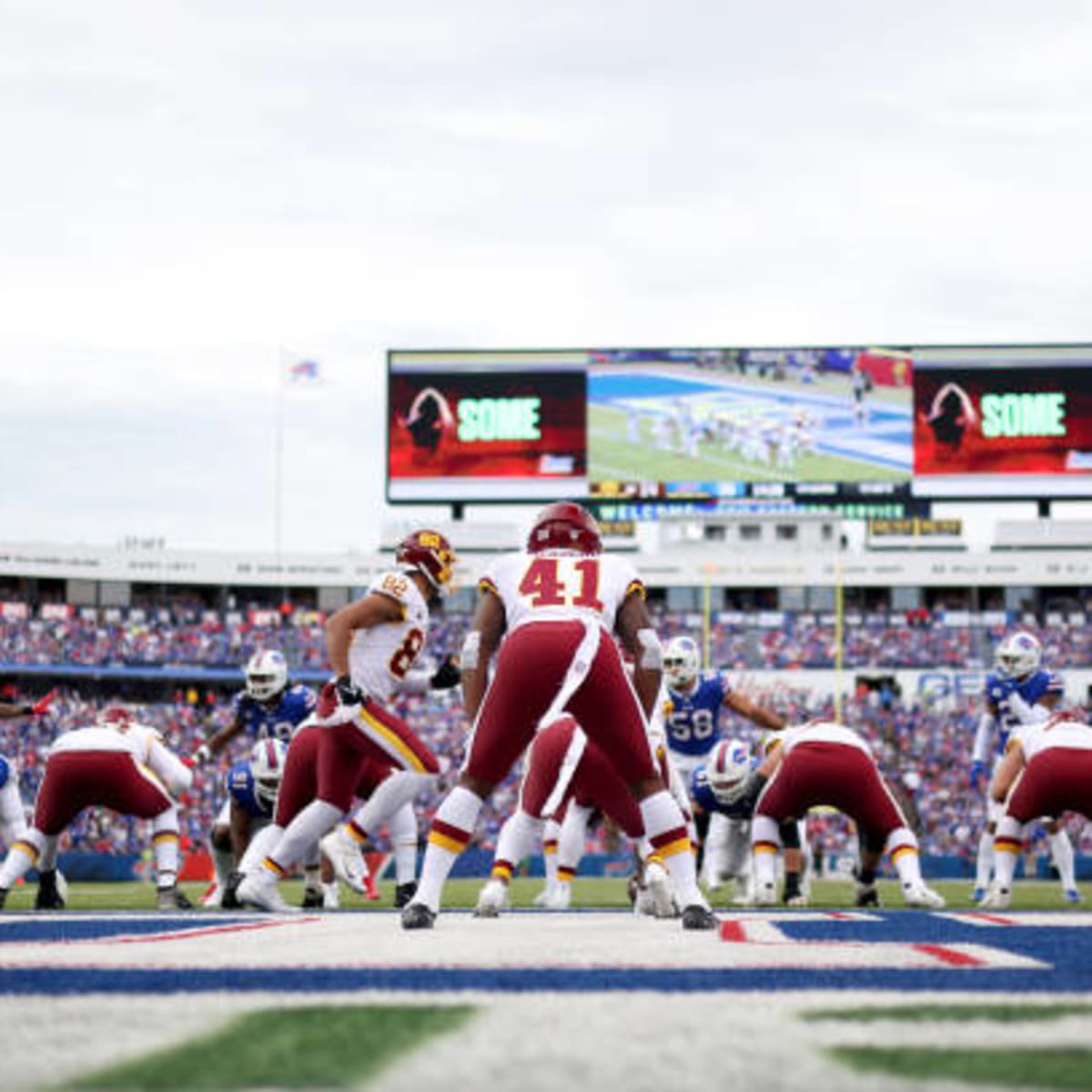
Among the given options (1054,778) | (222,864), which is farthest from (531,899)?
(1054,778)

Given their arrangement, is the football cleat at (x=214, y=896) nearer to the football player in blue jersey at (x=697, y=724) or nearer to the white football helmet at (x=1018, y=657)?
the football player in blue jersey at (x=697, y=724)

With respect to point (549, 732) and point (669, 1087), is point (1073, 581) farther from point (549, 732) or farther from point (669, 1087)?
point (669, 1087)

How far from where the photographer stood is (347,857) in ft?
39.1

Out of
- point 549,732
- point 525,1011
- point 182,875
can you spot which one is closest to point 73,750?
point 549,732

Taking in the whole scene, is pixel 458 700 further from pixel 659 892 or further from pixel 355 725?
pixel 659 892

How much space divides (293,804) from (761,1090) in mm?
7864

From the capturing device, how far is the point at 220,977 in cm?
420

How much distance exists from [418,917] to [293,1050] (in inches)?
154

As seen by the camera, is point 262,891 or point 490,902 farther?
point 262,891

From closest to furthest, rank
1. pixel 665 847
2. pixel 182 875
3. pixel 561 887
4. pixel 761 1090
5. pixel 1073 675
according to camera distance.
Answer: pixel 761 1090 < pixel 665 847 < pixel 561 887 < pixel 182 875 < pixel 1073 675

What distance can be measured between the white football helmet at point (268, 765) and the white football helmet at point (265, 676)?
0.37 meters

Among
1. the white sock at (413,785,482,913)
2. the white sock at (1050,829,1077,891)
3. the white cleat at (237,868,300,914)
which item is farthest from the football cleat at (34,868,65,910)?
the white sock at (1050,829,1077,891)

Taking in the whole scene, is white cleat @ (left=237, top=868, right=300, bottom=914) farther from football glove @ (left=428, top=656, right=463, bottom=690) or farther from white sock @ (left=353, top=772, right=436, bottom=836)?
→ football glove @ (left=428, top=656, right=463, bottom=690)

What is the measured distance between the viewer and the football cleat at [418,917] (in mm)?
6691
